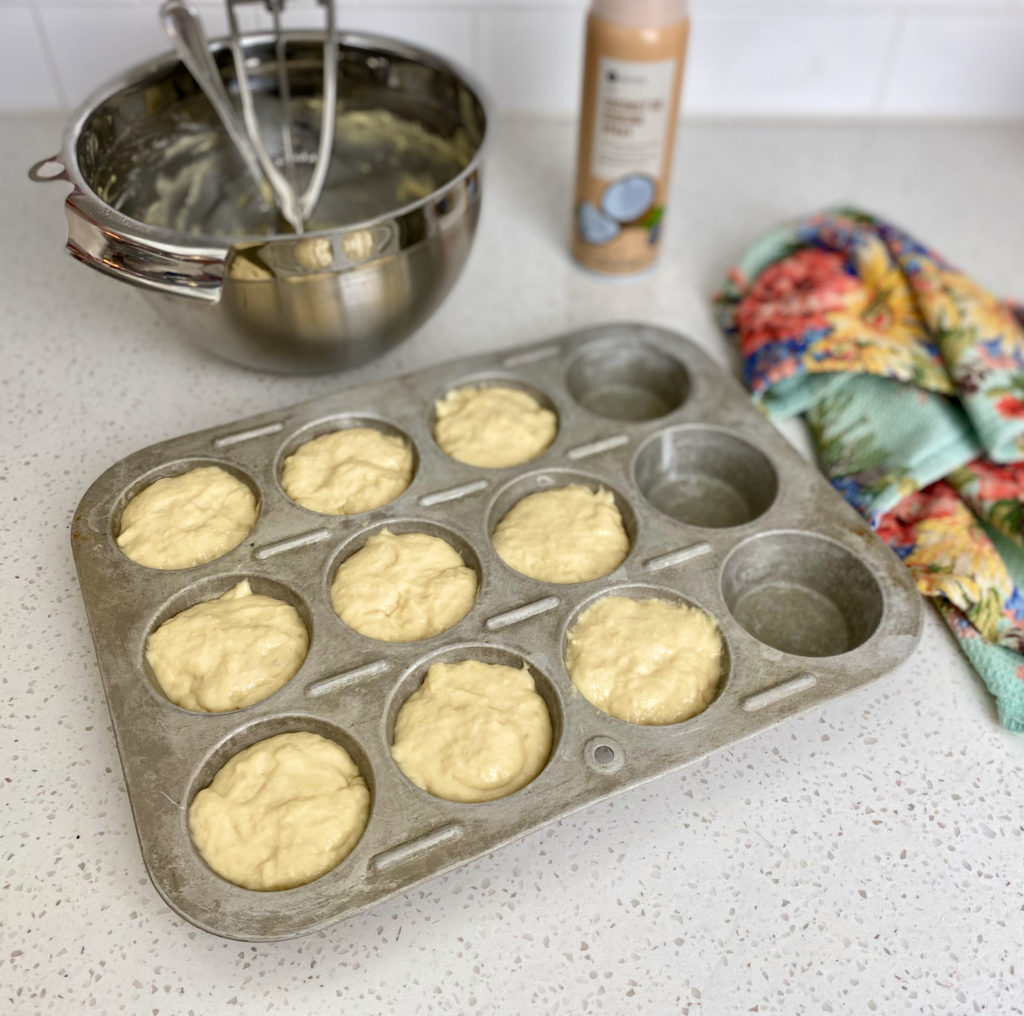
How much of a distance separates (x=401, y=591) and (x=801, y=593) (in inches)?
16.3

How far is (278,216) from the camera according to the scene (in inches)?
46.7

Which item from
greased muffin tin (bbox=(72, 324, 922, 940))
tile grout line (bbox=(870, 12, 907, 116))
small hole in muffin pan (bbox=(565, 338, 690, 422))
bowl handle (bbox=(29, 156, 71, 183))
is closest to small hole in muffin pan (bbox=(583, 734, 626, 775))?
greased muffin tin (bbox=(72, 324, 922, 940))

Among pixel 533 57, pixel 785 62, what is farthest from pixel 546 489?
pixel 785 62

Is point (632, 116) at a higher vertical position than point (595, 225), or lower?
higher

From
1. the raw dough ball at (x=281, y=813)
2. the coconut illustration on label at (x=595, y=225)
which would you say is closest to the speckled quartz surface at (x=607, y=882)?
the raw dough ball at (x=281, y=813)

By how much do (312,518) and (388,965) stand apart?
1.33 ft

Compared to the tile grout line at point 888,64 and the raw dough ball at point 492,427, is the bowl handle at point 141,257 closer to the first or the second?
the raw dough ball at point 492,427

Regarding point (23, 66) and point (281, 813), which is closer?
point (281, 813)

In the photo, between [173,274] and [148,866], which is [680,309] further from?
[148,866]

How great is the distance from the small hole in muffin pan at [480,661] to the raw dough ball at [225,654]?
9 centimetres

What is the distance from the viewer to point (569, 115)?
1572 mm

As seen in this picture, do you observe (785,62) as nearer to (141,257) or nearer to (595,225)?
(595,225)

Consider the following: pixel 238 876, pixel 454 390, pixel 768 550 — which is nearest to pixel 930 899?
pixel 768 550

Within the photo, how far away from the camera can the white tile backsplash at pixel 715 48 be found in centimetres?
141
